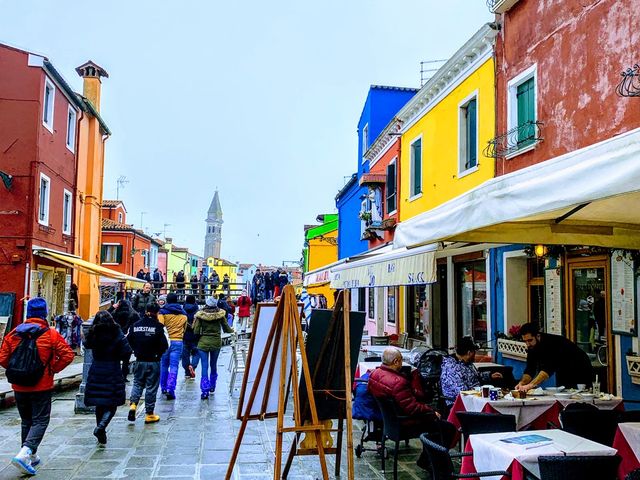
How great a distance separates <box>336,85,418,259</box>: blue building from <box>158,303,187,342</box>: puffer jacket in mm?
11972

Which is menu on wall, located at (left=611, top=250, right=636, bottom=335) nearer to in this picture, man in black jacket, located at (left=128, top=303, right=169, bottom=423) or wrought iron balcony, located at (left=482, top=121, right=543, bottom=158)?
wrought iron balcony, located at (left=482, top=121, right=543, bottom=158)

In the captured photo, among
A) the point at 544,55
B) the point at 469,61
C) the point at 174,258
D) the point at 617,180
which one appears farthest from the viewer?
the point at 174,258

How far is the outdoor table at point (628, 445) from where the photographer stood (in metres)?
4.15

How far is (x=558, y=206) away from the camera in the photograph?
368cm

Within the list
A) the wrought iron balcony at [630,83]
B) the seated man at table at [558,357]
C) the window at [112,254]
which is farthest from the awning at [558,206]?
the window at [112,254]

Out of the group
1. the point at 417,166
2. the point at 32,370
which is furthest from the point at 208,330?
the point at 417,166

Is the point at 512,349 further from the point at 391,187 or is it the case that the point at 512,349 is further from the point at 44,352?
the point at 391,187

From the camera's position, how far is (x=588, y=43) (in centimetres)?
830

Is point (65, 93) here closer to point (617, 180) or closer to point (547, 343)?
point (547, 343)

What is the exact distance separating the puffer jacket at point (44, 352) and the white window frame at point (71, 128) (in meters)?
15.7

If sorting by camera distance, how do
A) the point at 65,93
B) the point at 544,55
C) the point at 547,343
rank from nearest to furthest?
1. the point at 547,343
2. the point at 544,55
3. the point at 65,93

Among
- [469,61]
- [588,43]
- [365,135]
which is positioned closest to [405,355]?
[588,43]

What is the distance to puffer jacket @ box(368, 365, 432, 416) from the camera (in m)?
5.71

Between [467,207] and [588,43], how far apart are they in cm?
487
